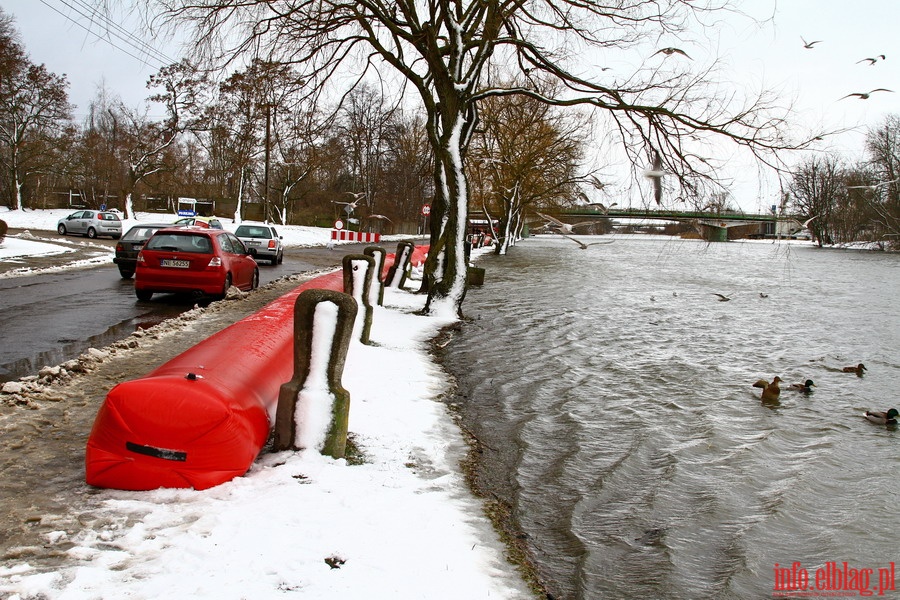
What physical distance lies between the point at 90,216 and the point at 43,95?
19.0m

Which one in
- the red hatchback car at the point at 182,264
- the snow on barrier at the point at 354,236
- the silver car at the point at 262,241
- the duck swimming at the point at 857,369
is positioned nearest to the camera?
the duck swimming at the point at 857,369

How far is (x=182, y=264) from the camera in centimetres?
1232

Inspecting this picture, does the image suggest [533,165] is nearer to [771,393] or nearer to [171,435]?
[771,393]

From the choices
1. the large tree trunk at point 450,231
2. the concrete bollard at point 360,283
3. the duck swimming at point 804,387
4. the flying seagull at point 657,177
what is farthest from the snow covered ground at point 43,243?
the duck swimming at point 804,387

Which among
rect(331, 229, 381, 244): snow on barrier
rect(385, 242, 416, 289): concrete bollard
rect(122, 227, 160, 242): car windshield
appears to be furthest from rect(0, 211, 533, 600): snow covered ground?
rect(331, 229, 381, 244): snow on barrier

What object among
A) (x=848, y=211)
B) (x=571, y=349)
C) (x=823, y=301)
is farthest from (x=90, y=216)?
(x=848, y=211)

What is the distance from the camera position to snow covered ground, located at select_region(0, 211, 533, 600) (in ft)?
9.55

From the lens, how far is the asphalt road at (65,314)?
770 centimetres

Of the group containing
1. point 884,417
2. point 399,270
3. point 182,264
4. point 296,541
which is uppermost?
point 182,264

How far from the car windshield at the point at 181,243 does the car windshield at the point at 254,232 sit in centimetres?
1220

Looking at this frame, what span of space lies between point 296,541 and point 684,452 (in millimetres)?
3944

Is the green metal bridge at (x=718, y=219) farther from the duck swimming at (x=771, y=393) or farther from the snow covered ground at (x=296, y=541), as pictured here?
the snow covered ground at (x=296, y=541)

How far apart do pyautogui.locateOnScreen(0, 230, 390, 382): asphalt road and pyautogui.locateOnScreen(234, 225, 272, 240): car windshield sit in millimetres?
7559

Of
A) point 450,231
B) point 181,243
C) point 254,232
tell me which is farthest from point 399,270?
point 254,232
